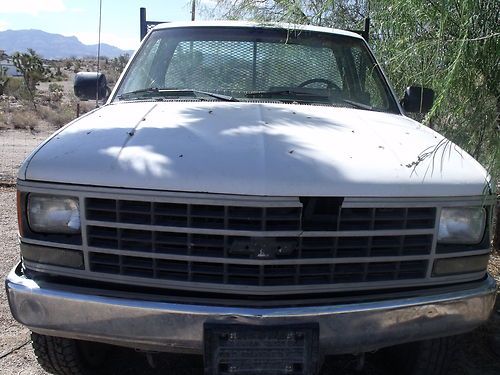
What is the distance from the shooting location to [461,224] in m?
2.63

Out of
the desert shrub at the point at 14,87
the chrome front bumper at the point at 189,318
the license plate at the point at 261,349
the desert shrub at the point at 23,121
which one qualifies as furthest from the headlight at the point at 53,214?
the desert shrub at the point at 14,87

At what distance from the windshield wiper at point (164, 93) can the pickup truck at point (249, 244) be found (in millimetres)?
885

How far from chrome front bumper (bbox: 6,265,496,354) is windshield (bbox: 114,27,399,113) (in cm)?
162

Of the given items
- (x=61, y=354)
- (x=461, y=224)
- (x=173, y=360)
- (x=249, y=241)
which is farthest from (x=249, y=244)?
(x=173, y=360)

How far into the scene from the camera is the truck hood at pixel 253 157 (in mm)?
2383

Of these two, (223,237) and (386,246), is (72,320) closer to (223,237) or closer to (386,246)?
(223,237)

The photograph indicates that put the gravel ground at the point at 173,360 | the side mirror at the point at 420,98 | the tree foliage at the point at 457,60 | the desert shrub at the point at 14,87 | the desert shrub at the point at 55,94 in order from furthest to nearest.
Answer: the desert shrub at the point at 55,94
the desert shrub at the point at 14,87
the side mirror at the point at 420,98
the gravel ground at the point at 173,360
the tree foliage at the point at 457,60

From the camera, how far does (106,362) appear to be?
3312 millimetres

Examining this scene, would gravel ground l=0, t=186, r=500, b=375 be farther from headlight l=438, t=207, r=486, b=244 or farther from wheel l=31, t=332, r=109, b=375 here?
headlight l=438, t=207, r=486, b=244

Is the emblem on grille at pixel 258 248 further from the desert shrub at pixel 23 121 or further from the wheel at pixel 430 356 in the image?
the desert shrub at pixel 23 121

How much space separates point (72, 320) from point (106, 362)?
0.97 metres

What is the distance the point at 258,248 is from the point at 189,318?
410mm

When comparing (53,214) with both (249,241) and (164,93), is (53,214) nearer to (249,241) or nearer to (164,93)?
(249,241)

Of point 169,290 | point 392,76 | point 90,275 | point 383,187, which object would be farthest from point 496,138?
point 90,275
